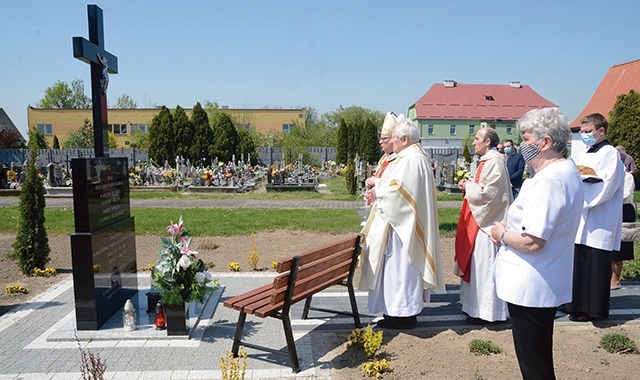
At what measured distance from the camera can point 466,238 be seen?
5211mm

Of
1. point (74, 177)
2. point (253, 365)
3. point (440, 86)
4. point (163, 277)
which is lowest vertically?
point (253, 365)

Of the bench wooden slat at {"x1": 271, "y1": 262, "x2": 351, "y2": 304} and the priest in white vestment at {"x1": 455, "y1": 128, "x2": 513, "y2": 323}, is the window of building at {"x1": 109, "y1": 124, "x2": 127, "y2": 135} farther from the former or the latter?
the priest in white vestment at {"x1": 455, "y1": 128, "x2": 513, "y2": 323}

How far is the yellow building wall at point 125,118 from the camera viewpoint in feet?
173

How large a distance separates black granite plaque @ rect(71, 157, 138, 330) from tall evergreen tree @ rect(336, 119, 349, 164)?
31.5m

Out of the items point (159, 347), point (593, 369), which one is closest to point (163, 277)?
point (159, 347)

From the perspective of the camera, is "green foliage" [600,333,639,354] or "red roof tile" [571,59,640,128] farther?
"red roof tile" [571,59,640,128]

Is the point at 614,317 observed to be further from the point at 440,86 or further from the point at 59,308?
the point at 440,86

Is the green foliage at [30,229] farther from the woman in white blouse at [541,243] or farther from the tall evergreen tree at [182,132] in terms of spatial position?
the tall evergreen tree at [182,132]

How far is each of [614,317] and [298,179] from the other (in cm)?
1777

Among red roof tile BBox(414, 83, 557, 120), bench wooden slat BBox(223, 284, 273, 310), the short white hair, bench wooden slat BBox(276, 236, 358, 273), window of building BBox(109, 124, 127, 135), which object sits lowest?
bench wooden slat BBox(223, 284, 273, 310)

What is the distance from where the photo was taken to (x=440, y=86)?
56844 mm

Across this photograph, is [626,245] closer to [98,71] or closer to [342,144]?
[98,71]

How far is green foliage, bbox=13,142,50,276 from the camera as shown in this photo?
736 centimetres

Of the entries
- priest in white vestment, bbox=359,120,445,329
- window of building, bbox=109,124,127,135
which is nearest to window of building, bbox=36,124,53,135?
window of building, bbox=109,124,127,135
